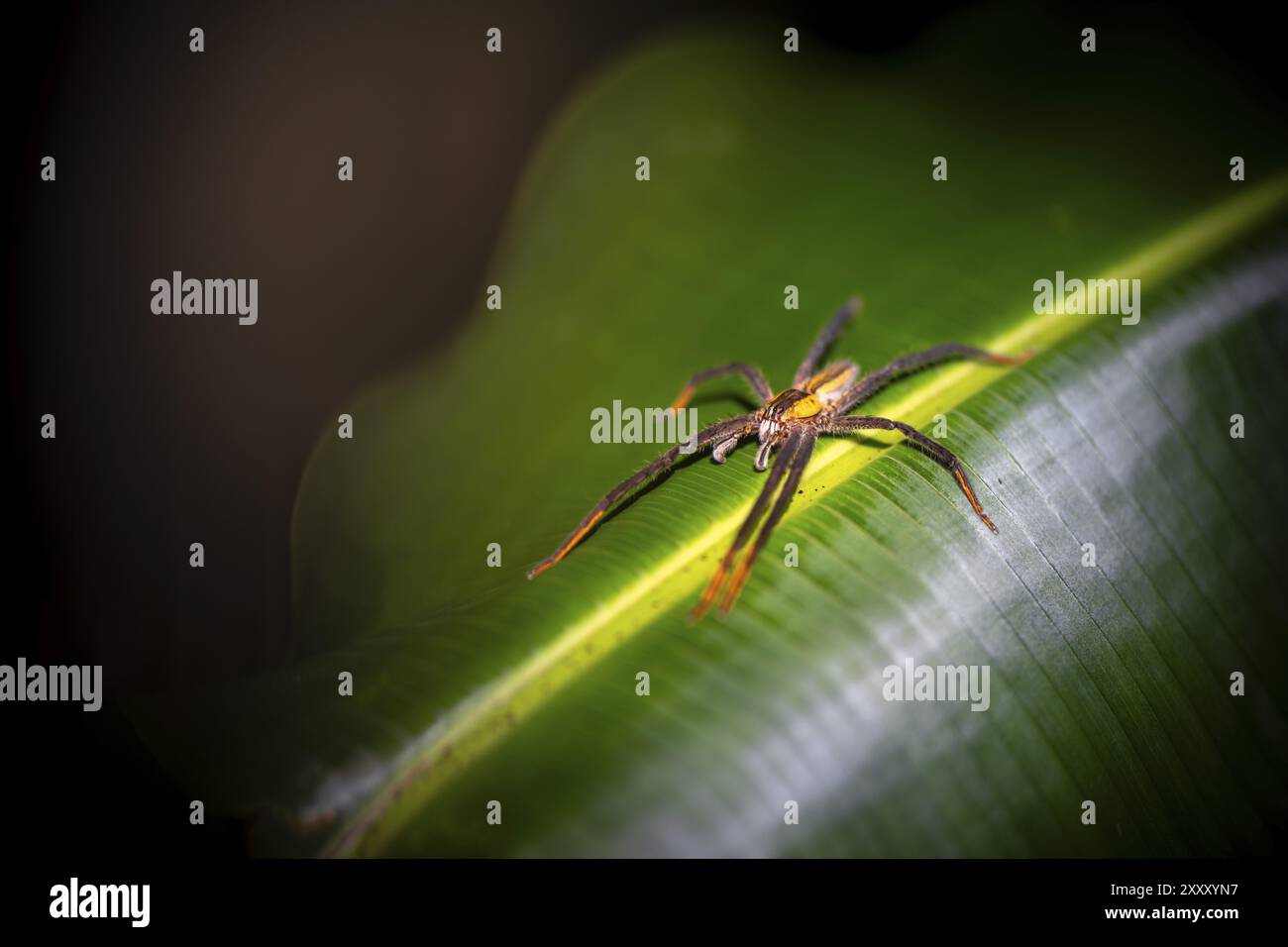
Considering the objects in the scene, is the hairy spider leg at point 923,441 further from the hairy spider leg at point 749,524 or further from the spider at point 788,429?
the hairy spider leg at point 749,524

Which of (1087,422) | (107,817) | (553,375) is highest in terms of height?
(553,375)

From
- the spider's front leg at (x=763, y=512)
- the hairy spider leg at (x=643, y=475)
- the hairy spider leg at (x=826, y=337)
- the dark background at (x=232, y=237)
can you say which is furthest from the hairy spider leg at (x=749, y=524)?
the dark background at (x=232, y=237)

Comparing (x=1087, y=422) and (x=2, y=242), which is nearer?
(x=1087, y=422)

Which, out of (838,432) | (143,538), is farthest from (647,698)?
(143,538)

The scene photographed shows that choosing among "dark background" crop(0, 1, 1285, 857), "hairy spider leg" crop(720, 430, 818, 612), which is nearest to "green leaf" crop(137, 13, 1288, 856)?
"hairy spider leg" crop(720, 430, 818, 612)

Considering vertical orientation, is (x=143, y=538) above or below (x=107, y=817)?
above

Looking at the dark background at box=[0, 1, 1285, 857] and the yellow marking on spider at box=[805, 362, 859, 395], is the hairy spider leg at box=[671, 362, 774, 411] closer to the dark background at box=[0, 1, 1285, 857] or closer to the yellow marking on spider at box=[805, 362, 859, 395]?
the yellow marking on spider at box=[805, 362, 859, 395]

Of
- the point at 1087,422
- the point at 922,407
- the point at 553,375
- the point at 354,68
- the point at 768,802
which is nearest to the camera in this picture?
the point at 768,802

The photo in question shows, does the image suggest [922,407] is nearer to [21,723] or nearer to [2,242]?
[21,723]
